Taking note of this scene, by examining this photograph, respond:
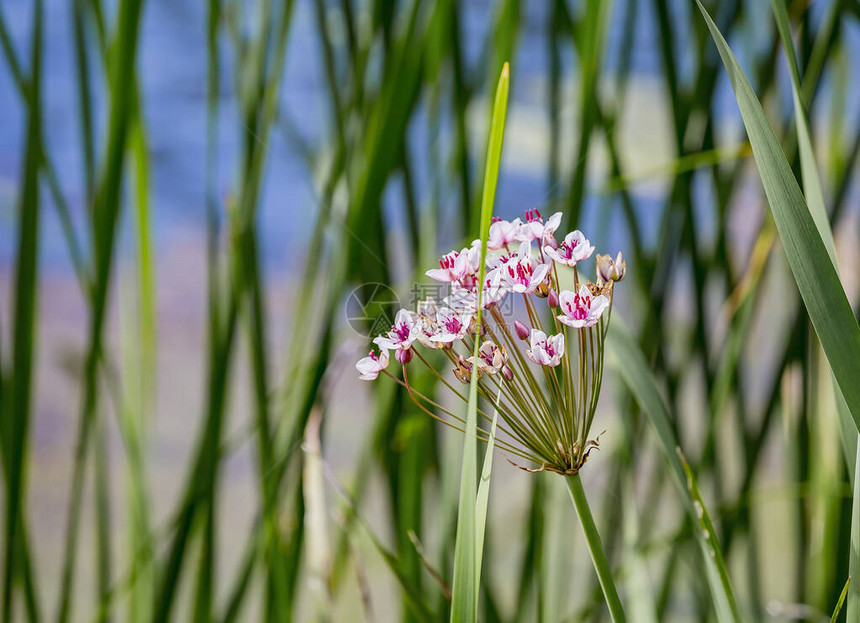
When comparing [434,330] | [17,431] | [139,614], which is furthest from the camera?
[139,614]

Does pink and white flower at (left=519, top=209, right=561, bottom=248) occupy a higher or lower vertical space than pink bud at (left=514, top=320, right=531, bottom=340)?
higher

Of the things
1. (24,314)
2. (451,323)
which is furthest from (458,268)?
(24,314)

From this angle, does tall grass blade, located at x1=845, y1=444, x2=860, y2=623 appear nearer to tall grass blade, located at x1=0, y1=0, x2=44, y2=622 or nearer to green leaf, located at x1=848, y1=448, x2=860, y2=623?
green leaf, located at x1=848, y1=448, x2=860, y2=623

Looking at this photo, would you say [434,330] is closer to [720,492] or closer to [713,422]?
[713,422]

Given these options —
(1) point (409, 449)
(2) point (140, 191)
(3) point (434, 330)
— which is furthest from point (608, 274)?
(2) point (140, 191)

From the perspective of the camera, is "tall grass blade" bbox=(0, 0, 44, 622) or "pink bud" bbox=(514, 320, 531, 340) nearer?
"pink bud" bbox=(514, 320, 531, 340)

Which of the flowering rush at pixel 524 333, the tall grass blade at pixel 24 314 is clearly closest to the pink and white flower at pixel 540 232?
the flowering rush at pixel 524 333

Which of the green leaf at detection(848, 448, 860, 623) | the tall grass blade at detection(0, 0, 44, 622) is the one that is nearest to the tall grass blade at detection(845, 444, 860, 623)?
the green leaf at detection(848, 448, 860, 623)

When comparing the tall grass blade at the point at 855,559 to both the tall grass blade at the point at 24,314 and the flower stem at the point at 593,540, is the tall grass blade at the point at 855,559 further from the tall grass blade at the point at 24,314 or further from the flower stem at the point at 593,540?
the tall grass blade at the point at 24,314
